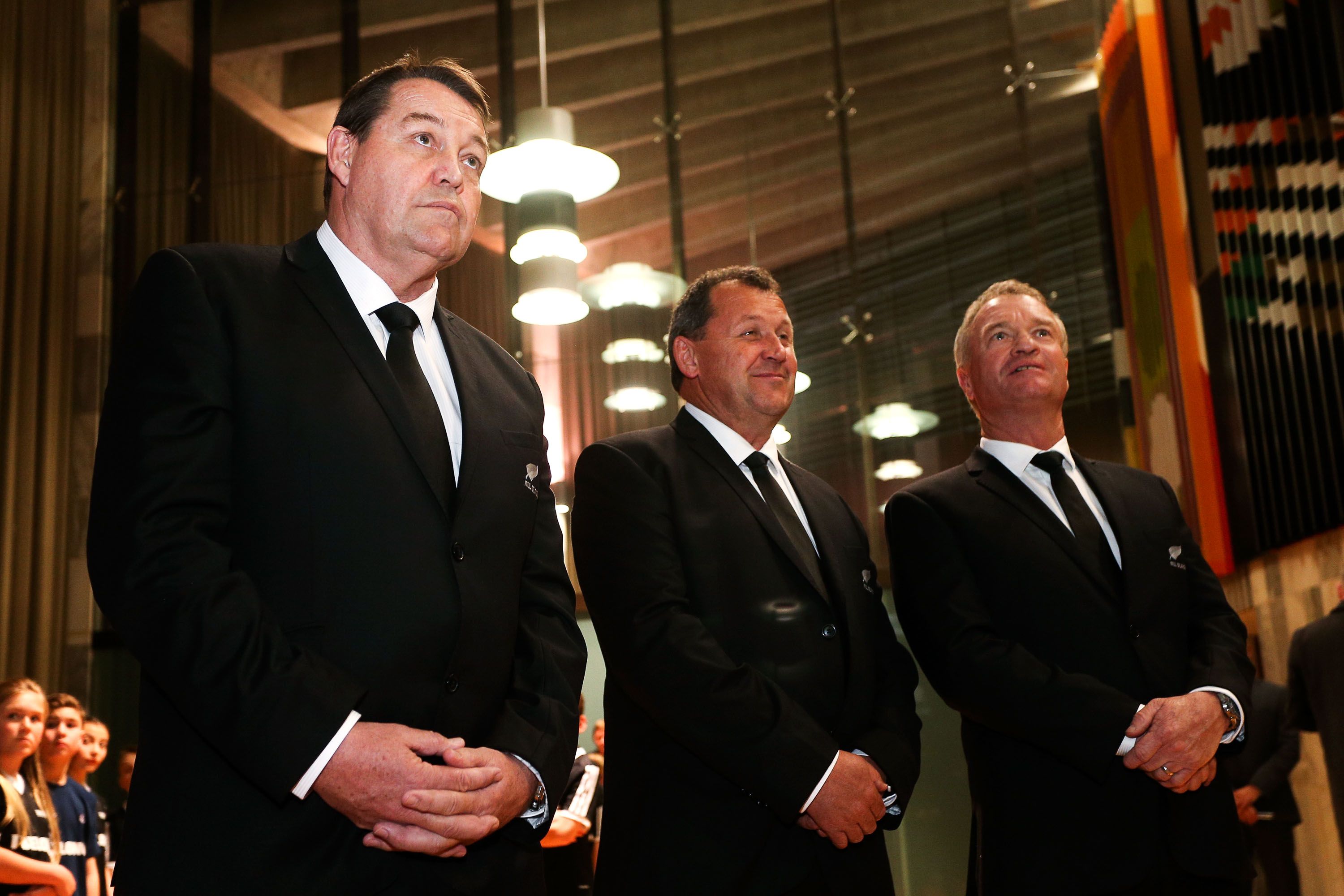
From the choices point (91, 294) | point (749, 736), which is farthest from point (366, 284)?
point (91, 294)

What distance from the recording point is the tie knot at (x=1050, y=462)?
2.34 meters

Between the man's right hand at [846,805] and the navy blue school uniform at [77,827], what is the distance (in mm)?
3170

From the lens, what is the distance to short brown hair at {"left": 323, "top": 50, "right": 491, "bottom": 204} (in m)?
1.64

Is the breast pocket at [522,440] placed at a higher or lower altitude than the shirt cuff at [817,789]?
higher

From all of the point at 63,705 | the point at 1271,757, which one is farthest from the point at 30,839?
the point at 1271,757

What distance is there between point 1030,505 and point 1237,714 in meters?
0.52

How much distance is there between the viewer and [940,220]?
269 inches

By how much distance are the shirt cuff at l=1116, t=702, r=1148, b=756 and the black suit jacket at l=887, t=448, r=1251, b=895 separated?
0.01 meters

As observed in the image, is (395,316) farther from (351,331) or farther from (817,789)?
(817,789)

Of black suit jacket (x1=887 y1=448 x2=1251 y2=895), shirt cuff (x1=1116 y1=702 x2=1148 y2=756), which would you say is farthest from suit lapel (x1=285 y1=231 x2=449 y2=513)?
shirt cuff (x1=1116 y1=702 x2=1148 y2=756)

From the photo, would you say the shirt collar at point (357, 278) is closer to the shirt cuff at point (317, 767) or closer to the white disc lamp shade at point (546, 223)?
the shirt cuff at point (317, 767)

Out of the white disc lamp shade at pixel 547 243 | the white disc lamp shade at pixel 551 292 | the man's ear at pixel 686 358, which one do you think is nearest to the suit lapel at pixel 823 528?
the man's ear at pixel 686 358

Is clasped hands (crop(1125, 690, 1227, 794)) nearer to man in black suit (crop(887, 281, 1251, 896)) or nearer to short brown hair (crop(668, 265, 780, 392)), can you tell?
man in black suit (crop(887, 281, 1251, 896))

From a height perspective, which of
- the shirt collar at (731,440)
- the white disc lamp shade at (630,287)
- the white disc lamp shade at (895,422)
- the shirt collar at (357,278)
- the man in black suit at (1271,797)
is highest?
the white disc lamp shade at (630,287)
